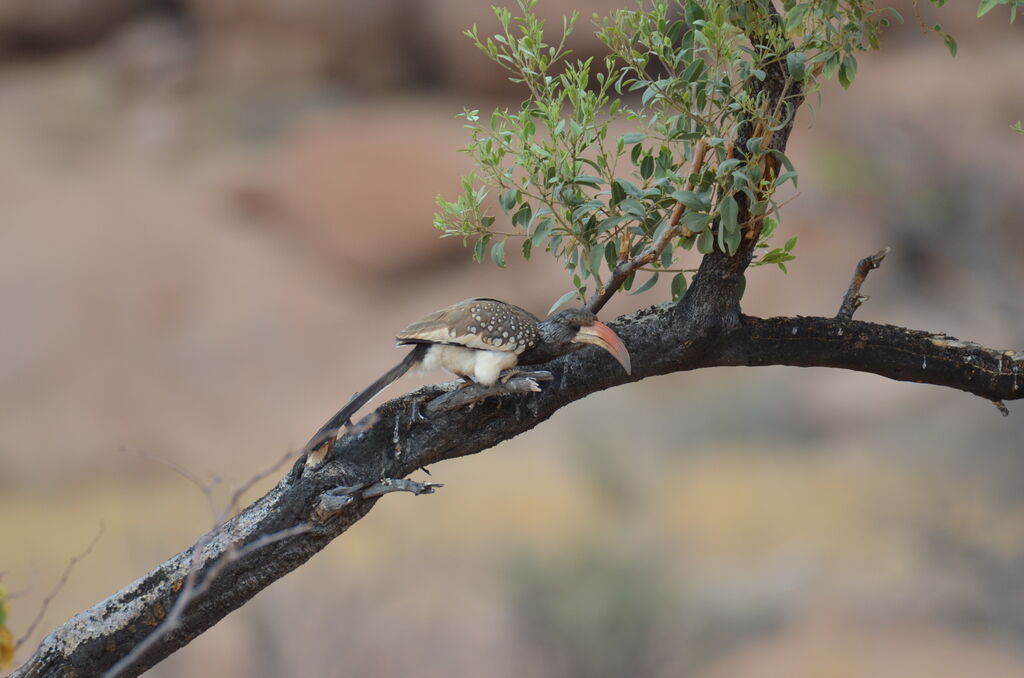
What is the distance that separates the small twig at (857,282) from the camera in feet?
6.82

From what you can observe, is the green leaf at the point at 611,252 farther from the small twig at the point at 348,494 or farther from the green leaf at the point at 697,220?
the small twig at the point at 348,494

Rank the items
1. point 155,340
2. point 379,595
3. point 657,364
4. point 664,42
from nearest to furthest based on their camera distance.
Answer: point 664,42 < point 657,364 < point 379,595 < point 155,340

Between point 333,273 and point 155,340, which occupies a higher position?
point 333,273

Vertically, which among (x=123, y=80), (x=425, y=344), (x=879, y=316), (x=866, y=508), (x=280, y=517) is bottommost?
(x=280, y=517)

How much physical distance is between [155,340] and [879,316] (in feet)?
18.0

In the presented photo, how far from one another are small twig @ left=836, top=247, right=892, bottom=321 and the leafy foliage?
8.4 inches

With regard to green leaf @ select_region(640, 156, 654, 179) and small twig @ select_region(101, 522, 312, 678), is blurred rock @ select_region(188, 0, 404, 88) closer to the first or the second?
green leaf @ select_region(640, 156, 654, 179)

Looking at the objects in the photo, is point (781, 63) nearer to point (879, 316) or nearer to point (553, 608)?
point (553, 608)

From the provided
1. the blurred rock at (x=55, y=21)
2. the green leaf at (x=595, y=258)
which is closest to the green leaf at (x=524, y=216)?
the green leaf at (x=595, y=258)

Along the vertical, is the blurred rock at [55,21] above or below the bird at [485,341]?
above

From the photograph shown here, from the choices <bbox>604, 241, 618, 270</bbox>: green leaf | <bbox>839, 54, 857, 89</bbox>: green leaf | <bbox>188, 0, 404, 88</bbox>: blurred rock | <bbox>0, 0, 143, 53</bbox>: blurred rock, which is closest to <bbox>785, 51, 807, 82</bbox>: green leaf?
<bbox>839, 54, 857, 89</bbox>: green leaf

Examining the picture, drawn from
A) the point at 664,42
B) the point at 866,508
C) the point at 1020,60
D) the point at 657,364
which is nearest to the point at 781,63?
the point at 664,42

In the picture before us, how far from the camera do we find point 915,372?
2092 millimetres

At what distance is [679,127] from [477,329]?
0.55 m
